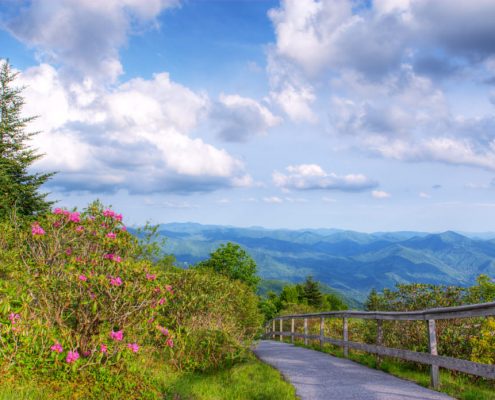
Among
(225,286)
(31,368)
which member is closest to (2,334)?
(31,368)

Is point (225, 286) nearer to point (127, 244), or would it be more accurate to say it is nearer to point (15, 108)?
point (127, 244)

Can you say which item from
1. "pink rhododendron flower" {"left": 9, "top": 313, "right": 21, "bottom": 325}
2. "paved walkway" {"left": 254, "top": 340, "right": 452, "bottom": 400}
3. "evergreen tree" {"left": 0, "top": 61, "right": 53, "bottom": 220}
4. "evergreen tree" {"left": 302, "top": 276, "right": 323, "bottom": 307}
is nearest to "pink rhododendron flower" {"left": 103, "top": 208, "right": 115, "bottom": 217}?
"pink rhododendron flower" {"left": 9, "top": 313, "right": 21, "bottom": 325}

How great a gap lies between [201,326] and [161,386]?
2.66 metres

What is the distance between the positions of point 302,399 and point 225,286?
19.1 ft

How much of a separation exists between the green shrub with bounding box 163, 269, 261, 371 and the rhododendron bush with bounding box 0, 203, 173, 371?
180 centimetres

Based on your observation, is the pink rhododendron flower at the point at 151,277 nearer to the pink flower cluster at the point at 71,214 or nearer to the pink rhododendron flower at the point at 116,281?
the pink rhododendron flower at the point at 116,281

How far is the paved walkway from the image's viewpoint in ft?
23.1

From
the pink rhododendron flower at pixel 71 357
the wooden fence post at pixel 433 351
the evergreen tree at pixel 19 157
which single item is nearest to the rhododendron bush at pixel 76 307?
the pink rhododendron flower at pixel 71 357

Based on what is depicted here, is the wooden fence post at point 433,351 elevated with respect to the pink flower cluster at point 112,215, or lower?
lower

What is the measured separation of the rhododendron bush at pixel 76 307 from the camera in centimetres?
654

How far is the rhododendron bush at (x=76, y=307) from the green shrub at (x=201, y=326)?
1802 mm

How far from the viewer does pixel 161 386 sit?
7.48m

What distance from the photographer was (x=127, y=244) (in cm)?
833

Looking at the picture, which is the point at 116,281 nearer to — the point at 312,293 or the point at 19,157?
the point at 19,157
